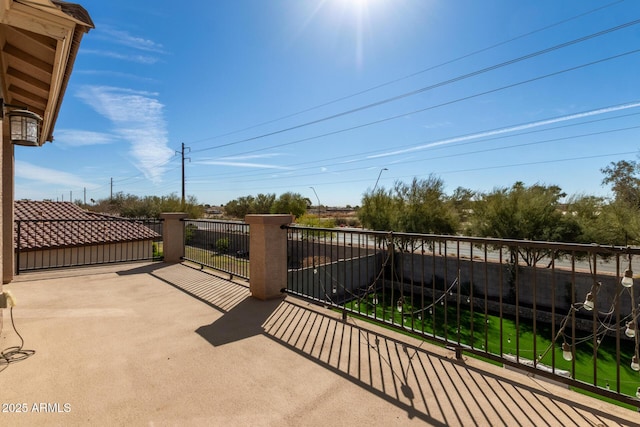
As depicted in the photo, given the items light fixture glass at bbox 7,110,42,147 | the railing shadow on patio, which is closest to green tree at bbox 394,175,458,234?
the railing shadow on patio

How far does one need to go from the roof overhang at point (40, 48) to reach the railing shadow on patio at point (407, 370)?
9.38 feet

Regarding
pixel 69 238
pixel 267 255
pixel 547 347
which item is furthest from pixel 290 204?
pixel 267 255

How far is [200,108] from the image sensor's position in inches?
747

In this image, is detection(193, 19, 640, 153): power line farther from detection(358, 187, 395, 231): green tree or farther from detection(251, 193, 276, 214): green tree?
detection(251, 193, 276, 214): green tree

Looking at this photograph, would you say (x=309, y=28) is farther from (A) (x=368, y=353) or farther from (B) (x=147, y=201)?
(B) (x=147, y=201)

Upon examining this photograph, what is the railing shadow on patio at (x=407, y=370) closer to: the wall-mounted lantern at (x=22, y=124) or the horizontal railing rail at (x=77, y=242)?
the wall-mounted lantern at (x=22, y=124)

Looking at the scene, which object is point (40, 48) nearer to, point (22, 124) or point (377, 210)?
point (22, 124)

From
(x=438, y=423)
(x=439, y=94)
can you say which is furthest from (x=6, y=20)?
(x=439, y=94)

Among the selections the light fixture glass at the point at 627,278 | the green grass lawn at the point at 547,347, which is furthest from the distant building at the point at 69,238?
the light fixture glass at the point at 627,278

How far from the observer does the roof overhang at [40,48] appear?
2.04 meters

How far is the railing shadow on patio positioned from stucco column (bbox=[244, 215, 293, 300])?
41 centimetres

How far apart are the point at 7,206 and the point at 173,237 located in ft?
8.88

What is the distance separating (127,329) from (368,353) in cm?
249

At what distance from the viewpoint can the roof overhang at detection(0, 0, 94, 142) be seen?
2039 mm
